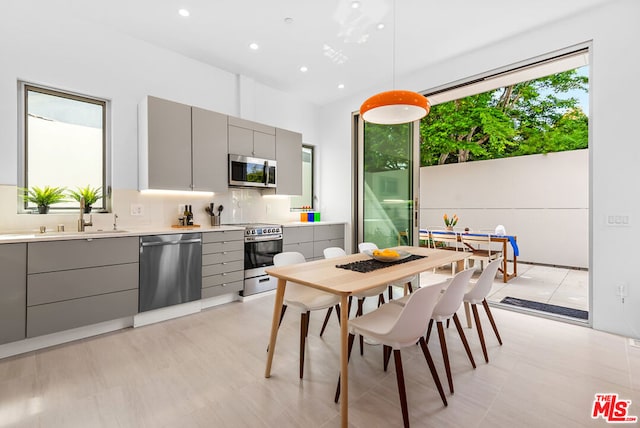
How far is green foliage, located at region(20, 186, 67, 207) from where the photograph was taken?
9.20ft

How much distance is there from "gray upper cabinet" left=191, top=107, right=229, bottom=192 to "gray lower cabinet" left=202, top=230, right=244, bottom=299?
658mm

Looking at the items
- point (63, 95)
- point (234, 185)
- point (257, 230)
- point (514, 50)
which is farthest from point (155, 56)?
point (514, 50)

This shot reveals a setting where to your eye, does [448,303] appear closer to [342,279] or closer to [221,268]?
[342,279]

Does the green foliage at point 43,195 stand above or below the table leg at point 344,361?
above

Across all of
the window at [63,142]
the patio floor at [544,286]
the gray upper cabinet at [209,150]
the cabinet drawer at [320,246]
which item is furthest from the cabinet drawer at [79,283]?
the patio floor at [544,286]

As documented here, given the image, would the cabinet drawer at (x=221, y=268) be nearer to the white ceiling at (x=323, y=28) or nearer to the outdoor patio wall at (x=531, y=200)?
the white ceiling at (x=323, y=28)

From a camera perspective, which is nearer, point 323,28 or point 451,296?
point 451,296

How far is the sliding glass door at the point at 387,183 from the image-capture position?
427cm

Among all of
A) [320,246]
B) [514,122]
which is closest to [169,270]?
[320,246]

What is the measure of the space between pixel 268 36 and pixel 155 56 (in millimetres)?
1441

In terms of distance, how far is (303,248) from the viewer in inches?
178

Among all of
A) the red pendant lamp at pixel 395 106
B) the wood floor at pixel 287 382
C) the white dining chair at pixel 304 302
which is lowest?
the wood floor at pixel 287 382

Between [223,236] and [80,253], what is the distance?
1.35 meters

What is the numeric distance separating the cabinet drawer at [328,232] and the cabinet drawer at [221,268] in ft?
4.50
